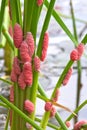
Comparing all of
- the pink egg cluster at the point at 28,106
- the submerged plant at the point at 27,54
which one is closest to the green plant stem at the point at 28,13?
the submerged plant at the point at 27,54

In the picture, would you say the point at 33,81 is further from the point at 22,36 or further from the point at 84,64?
the point at 84,64

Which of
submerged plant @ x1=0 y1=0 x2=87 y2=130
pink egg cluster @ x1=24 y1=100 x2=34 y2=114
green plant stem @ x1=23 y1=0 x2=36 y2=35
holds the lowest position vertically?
pink egg cluster @ x1=24 y1=100 x2=34 y2=114

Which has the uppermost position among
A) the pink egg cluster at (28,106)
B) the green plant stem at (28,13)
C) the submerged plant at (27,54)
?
the green plant stem at (28,13)

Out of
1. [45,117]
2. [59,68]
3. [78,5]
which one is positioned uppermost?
[78,5]

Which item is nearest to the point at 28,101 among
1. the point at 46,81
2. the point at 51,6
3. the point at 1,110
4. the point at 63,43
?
the point at 51,6

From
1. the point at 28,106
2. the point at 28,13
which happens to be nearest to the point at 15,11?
the point at 28,13

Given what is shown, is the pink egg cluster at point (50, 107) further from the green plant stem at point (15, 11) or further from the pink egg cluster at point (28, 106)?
the green plant stem at point (15, 11)

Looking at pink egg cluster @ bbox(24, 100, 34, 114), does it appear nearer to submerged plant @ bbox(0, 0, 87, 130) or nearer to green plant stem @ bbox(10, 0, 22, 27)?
submerged plant @ bbox(0, 0, 87, 130)

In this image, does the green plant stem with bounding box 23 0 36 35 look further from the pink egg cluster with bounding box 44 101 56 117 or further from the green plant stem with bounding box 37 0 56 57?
the pink egg cluster with bounding box 44 101 56 117

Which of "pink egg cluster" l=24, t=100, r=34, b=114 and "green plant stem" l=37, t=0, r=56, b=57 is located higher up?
"green plant stem" l=37, t=0, r=56, b=57

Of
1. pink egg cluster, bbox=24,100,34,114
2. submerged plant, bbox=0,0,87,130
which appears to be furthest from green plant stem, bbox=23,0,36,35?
pink egg cluster, bbox=24,100,34,114

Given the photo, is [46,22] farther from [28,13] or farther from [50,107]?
[50,107]
